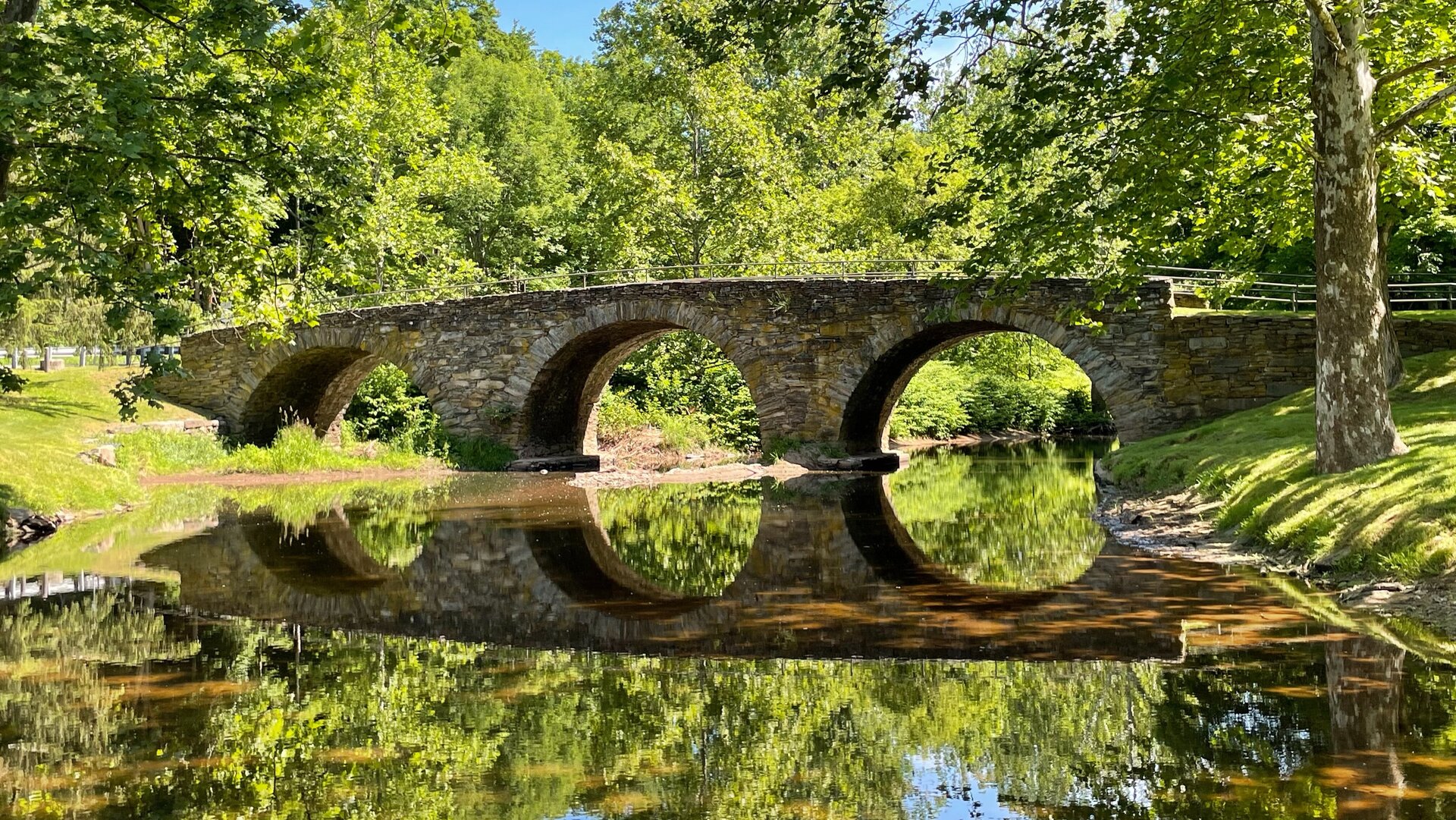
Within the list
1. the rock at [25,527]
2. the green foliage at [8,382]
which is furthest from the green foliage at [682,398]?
the green foliage at [8,382]

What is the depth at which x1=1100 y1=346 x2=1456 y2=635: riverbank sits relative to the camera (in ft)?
27.9

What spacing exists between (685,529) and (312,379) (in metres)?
18.3

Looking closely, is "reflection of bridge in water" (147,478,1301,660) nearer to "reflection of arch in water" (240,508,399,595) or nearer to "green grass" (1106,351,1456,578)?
"reflection of arch in water" (240,508,399,595)

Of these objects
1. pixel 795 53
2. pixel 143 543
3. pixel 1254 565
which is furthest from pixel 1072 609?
pixel 143 543

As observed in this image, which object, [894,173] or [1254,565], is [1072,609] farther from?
[894,173]

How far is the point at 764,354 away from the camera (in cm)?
2494

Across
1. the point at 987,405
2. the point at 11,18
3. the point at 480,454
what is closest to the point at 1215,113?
the point at 11,18

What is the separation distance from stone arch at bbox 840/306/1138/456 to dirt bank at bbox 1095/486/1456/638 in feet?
12.6

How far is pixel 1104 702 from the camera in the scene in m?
6.09

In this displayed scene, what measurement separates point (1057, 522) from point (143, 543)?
10.9 meters

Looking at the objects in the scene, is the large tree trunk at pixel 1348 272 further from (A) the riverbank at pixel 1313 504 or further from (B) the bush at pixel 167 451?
(B) the bush at pixel 167 451

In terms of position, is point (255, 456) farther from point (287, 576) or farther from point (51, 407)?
point (287, 576)

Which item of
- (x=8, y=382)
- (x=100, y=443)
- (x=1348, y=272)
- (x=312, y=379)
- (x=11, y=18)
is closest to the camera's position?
(x=1348, y=272)

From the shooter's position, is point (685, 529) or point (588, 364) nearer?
A: point (685, 529)
